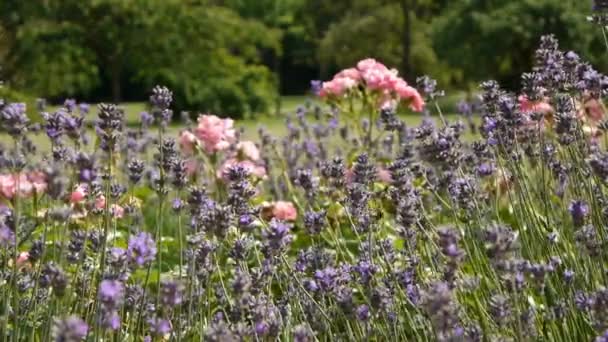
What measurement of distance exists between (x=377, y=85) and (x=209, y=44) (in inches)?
729

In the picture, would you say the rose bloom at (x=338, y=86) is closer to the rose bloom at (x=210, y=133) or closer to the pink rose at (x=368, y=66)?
the pink rose at (x=368, y=66)

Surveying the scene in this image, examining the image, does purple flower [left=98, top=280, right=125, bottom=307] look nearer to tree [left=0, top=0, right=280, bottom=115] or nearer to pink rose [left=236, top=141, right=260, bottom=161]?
pink rose [left=236, top=141, right=260, bottom=161]

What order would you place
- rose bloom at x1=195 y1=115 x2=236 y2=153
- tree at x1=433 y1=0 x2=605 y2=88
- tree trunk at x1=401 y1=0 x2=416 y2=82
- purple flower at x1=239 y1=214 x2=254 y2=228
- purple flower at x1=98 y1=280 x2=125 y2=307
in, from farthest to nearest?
1. tree trunk at x1=401 y1=0 x2=416 y2=82
2. tree at x1=433 y1=0 x2=605 y2=88
3. rose bloom at x1=195 y1=115 x2=236 y2=153
4. purple flower at x1=239 y1=214 x2=254 y2=228
5. purple flower at x1=98 y1=280 x2=125 y2=307

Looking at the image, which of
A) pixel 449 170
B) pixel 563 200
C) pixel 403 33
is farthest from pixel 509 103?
pixel 403 33

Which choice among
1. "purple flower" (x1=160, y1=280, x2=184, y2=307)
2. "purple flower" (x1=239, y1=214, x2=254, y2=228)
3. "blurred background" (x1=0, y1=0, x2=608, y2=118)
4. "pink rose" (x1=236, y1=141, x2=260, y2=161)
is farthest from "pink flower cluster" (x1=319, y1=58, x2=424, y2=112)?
"blurred background" (x1=0, y1=0, x2=608, y2=118)

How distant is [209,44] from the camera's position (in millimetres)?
22375

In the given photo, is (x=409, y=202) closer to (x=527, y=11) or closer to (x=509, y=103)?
(x=509, y=103)

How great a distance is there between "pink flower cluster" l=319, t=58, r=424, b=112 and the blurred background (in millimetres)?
10989

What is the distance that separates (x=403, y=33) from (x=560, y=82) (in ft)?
97.4

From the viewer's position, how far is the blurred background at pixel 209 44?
18484mm

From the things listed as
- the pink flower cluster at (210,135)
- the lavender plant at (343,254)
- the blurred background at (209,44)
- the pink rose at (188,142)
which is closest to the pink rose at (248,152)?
the pink flower cluster at (210,135)

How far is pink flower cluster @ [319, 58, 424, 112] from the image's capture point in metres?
4.21

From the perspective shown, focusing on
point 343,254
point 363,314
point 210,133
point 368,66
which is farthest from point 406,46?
point 363,314

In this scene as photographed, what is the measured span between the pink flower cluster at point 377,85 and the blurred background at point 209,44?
36.1ft
